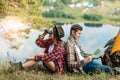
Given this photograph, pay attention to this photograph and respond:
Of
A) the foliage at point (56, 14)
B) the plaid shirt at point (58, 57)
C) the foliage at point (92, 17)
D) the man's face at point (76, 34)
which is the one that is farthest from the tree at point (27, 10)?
the man's face at point (76, 34)

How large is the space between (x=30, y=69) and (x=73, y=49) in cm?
103

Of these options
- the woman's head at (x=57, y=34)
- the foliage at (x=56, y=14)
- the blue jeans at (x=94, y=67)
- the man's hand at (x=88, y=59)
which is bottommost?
the blue jeans at (x=94, y=67)

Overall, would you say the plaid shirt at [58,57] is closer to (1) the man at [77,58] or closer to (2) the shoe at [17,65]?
(1) the man at [77,58]

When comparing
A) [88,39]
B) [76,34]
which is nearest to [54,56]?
[76,34]

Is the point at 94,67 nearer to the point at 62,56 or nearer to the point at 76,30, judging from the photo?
the point at 62,56

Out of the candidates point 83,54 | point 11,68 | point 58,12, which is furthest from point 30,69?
point 58,12

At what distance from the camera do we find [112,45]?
1062cm

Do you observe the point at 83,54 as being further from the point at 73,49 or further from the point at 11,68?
the point at 11,68

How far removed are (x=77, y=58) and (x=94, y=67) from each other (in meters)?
0.40

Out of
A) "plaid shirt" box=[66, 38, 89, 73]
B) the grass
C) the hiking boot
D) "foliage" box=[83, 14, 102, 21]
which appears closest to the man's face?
"plaid shirt" box=[66, 38, 89, 73]

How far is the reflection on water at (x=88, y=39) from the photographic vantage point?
43.7ft

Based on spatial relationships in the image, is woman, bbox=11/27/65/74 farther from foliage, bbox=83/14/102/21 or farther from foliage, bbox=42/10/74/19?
foliage, bbox=83/14/102/21

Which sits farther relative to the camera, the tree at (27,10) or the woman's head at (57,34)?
the tree at (27,10)

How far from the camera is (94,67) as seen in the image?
10.2m
